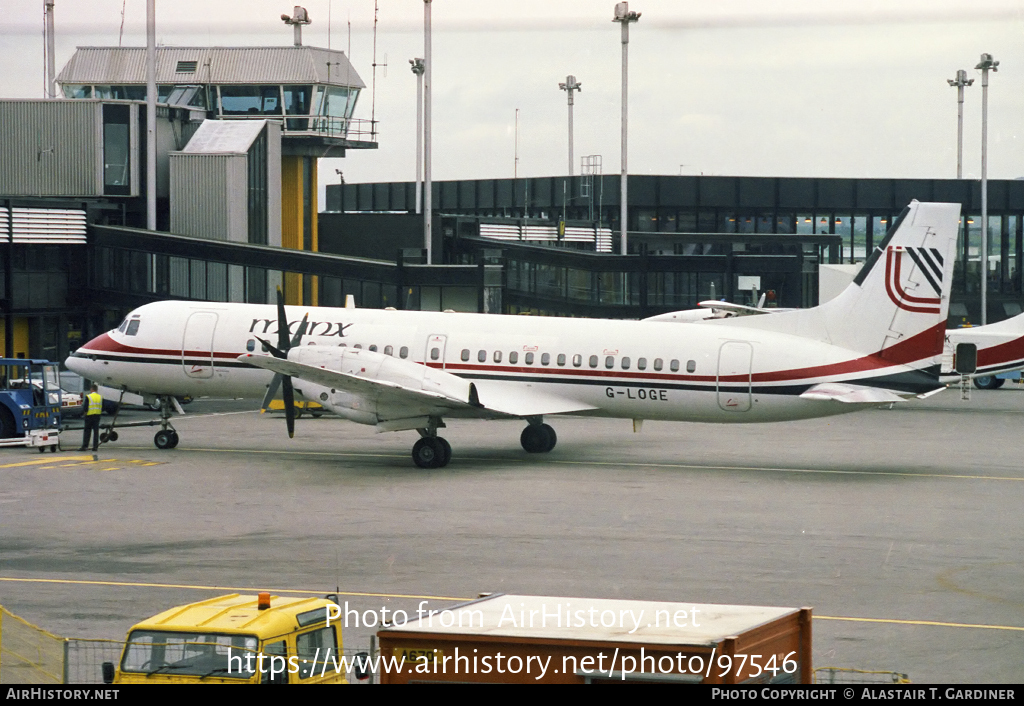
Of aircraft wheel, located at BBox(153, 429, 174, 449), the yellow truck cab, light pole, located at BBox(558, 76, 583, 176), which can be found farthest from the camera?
light pole, located at BBox(558, 76, 583, 176)

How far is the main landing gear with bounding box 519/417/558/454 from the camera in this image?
31.8 metres

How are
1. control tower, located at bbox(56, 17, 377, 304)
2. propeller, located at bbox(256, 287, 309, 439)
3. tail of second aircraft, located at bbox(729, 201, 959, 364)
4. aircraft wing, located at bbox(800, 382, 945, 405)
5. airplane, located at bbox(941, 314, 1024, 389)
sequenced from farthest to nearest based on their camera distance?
control tower, located at bbox(56, 17, 377, 304) → airplane, located at bbox(941, 314, 1024, 389) → tail of second aircraft, located at bbox(729, 201, 959, 364) → propeller, located at bbox(256, 287, 309, 439) → aircraft wing, located at bbox(800, 382, 945, 405)

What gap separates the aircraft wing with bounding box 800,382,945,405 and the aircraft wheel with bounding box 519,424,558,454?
6.98 m

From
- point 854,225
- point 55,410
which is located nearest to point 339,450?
point 55,410

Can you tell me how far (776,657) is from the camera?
9.07 metres

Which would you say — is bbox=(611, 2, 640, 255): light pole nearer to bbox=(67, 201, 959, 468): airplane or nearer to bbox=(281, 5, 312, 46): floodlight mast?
bbox=(281, 5, 312, 46): floodlight mast

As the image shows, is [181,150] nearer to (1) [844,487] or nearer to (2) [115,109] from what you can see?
(2) [115,109]

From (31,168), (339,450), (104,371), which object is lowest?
(339,450)

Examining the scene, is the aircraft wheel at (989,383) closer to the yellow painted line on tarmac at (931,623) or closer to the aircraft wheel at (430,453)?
the aircraft wheel at (430,453)

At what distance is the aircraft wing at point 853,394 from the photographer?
27578 millimetres

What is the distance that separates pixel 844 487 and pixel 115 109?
3883 cm

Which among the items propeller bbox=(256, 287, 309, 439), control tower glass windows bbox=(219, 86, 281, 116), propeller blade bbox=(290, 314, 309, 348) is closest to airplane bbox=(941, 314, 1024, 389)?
propeller blade bbox=(290, 314, 309, 348)

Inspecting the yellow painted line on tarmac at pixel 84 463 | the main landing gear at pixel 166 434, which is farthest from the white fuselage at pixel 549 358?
the yellow painted line on tarmac at pixel 84 463

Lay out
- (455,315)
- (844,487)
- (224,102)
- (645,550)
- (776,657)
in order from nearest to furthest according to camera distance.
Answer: (776,657) → (645,550) → (844,487) → (455,315) → (224,102)
